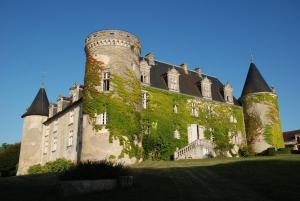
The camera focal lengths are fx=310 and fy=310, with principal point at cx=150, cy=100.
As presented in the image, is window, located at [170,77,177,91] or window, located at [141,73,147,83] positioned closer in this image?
window, located at [141,73,147,83]

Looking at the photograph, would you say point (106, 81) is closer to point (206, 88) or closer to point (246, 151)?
point (206, 88)

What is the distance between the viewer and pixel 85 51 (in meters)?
31.5

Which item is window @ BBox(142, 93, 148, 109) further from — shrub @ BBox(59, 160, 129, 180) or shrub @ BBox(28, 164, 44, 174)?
shrub @ BBox(59, 160, 129, 180)

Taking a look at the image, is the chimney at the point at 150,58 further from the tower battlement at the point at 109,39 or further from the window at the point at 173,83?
the tower battlement at the point at 109,39

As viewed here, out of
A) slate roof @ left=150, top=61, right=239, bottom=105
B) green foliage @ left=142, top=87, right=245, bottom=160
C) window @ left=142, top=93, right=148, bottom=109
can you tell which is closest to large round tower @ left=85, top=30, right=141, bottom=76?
window @ left=142, top=93, right=148, bottom=109

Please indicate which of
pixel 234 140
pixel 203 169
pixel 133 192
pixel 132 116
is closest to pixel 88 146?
pixel 132 116

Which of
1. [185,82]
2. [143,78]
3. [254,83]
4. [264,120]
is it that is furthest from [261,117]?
[143,78]

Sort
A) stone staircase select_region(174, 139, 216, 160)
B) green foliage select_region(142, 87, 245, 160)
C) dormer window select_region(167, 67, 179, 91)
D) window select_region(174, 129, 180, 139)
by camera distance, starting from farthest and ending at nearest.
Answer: dormer window select_region(167, 67, 179, 91) < window select_region(174, 129, 180, 139) < green foliage select_region(142, 87, 245, 160) < stone staircase select_region(174, 139, 216, 160)

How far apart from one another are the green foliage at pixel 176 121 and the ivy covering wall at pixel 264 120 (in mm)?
1153

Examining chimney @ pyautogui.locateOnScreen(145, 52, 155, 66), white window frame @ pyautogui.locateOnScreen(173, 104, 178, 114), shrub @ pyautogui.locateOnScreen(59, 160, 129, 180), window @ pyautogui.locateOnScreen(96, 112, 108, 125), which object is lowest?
shrub @ pyautogui.locateOnScreen(59, 160, 129, 180)

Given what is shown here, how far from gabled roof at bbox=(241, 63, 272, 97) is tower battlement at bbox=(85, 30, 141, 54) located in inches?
719

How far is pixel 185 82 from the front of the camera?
1512 inches

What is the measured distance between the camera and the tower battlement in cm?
2988

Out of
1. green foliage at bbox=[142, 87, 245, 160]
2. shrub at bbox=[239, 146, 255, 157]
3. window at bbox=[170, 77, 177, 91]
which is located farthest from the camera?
shrub at bbox=[239, 146, 255, 157]
